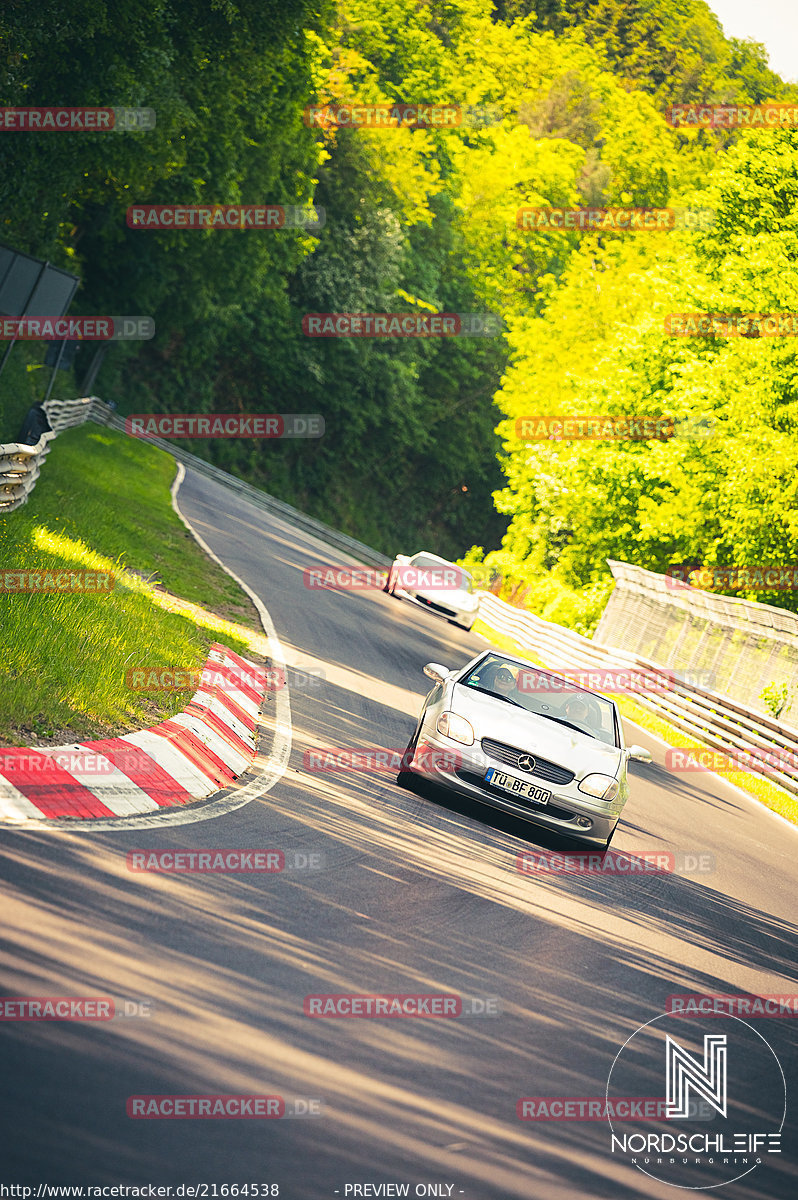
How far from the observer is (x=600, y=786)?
10039mm

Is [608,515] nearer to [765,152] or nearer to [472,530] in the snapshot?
[765,152]

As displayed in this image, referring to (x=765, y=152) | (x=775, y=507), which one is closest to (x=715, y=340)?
(x=765, y=152)

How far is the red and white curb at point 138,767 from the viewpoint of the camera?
6805 mm

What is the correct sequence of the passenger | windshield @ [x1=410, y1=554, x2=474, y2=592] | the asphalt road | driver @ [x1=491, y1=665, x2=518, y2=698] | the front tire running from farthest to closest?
windshield @ [x1=410, y1=554, x2=474, y2=592]
driver @ [x1=491, y1=665, x2=518, y2=698]
the passenger
the front tire
the asphalt road

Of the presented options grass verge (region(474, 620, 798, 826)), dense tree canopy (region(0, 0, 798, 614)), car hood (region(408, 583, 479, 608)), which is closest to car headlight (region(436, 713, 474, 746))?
grass verge (region(474, 620, 798, 826))

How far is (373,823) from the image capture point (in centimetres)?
902

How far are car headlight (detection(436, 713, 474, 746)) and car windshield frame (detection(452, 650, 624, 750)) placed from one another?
702mm

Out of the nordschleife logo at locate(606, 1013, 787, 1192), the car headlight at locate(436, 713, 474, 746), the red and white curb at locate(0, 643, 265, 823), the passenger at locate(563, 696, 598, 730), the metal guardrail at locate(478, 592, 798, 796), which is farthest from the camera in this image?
the metal guardrail at locate(478, 592, 798, 796)

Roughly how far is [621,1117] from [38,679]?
5.03 m

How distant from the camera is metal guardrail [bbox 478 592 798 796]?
21.8 m

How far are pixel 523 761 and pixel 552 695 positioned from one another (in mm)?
1495

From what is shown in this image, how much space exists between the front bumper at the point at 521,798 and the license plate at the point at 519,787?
3 centimetres

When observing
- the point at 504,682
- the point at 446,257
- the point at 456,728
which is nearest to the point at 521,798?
the point at 456,728

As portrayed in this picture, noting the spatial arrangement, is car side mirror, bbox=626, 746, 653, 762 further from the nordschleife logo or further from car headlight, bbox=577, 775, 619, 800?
the nordschleife logo
